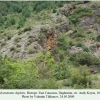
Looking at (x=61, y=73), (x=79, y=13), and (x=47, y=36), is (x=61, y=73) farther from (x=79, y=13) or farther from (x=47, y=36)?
(x=79, y=13)

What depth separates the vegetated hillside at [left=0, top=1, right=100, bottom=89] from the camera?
18.6 m

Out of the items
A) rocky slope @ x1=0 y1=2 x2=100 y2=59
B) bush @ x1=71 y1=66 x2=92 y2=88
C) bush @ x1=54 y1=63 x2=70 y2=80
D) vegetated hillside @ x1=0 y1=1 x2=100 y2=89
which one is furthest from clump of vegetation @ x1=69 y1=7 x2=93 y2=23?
bush @ x1=71 y1=66 x2=92 y2=88

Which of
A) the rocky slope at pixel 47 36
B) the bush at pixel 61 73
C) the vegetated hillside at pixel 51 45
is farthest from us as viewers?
the rocky slope at pixel 47 36

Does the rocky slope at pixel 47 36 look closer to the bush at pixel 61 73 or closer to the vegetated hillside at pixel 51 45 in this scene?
the vegetated hillside at pixel 51 45

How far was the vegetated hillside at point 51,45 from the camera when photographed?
18625 millimetres

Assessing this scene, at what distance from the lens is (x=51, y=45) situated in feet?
122

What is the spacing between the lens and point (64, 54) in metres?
38.4

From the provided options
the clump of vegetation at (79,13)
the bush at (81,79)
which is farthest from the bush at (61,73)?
the clump of vegetation at (79,13)

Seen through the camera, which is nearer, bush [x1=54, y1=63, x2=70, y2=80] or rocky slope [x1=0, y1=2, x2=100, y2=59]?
bush [x1=54, y1=63, x2=70, y2=80]

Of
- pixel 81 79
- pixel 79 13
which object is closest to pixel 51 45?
pixel 79 13

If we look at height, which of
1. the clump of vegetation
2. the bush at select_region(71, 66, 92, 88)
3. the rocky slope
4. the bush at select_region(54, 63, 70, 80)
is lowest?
the bush at select_region(54, 63, 70, 80)

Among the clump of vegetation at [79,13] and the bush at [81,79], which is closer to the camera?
the bush at [81,79]

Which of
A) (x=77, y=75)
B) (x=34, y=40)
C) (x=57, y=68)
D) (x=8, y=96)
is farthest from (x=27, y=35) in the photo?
(x=8, y=96)

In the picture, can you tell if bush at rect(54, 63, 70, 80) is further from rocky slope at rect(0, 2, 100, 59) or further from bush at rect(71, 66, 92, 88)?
rocky slope at rect(0, 2, 100, 59)
